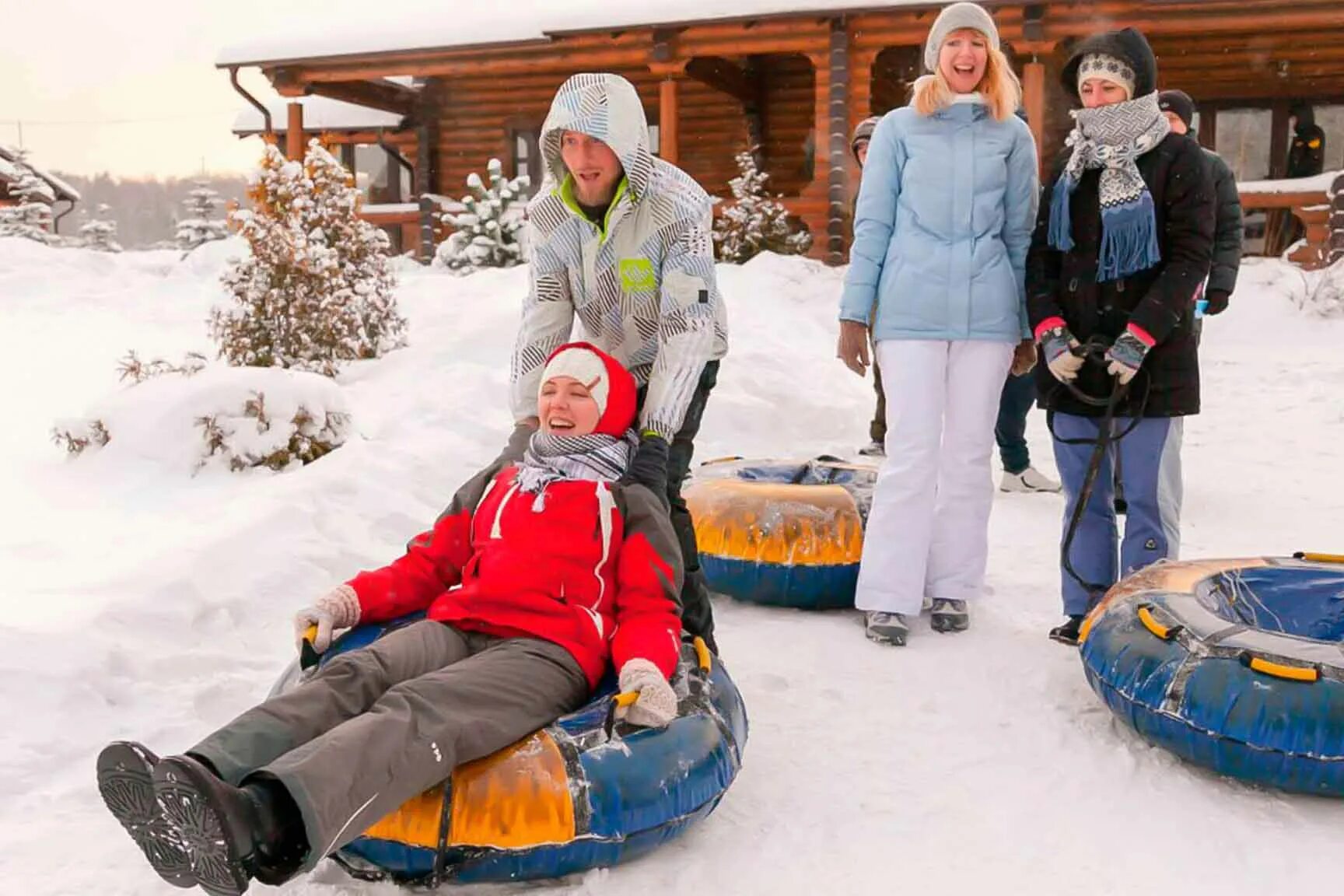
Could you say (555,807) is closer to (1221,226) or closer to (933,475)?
(933,475)

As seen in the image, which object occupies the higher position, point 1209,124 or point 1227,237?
point 1209,124

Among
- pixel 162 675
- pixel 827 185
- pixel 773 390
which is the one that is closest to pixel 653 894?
pixel 162 675

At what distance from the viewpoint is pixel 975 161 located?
3.82m

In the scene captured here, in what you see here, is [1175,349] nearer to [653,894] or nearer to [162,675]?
[653,894]

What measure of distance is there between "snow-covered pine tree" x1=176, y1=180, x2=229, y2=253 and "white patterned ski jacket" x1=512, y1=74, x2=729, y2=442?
27840 millimetres

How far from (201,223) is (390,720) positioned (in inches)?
1211

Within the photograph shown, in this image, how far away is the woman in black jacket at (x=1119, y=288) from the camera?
3.51 meters

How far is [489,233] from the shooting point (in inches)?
559

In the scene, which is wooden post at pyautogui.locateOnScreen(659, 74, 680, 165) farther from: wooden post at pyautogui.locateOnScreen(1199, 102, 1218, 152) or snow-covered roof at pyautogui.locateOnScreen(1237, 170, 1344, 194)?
wooden post at pyautogui.locateOnScreen(1199, 102, 1218, 152)

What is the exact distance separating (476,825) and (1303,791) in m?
1.97

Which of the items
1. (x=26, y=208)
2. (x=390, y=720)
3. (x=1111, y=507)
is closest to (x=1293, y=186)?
(x=1111, y=507)

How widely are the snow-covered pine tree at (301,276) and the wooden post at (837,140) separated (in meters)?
6.34

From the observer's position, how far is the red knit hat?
2.96 metres

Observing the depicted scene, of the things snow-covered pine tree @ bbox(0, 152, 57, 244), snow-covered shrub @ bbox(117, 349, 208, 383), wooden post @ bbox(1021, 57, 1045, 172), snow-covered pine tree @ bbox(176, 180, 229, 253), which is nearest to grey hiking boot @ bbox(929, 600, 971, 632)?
snow-covered shrub @ bbox(117, 349, 208, 383)
